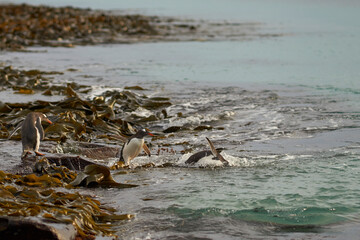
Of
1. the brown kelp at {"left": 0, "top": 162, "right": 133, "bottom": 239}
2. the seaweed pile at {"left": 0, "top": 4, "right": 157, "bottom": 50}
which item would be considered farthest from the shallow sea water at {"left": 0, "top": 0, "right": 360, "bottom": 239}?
the seaweed pile at {"left": 0, "top": 4, "right": 157, "bottom": 50}

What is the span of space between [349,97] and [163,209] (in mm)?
7453

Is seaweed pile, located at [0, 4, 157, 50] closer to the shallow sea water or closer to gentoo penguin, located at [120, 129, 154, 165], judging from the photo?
the shallow sea water

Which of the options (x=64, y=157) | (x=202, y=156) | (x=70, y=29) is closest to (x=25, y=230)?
(x=64, y=157)

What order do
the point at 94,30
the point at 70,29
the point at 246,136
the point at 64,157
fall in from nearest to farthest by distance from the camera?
the point at 64,157, the point at 246,136, the point at 70,29, the point at 94,30

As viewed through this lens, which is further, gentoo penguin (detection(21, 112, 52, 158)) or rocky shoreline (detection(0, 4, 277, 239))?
gentoo penguin (detection(21, 112, 52, 158))

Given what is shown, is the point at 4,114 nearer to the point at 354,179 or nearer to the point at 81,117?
the point at 81,117

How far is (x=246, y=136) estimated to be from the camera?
8648 millimetres

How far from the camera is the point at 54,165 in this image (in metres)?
6.27

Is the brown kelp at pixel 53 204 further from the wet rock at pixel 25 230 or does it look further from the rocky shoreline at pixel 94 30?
the rocky shoreline at pixel 94 30

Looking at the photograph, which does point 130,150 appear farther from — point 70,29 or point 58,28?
point 70,29

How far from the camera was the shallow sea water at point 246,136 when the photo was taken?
16.3 feet

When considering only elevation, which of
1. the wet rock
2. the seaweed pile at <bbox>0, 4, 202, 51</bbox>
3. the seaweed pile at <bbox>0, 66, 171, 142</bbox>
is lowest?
the seaweed pile at <bbox>0, 66, 171, 142</bbox>

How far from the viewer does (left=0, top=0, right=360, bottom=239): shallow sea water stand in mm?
4961

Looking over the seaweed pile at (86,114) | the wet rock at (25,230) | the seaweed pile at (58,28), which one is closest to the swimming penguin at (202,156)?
the seaweed pile at (86,114)
